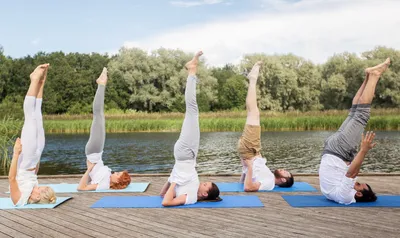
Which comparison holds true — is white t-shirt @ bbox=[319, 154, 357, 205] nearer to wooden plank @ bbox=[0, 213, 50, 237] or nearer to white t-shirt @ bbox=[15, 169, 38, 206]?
wooden plank @ bbox=[0, 213, 50, 237]

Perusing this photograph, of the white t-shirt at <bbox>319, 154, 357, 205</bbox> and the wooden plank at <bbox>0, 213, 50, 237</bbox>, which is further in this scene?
the white t-shirt at <bbox>319, 154, 357, 205</bbox>

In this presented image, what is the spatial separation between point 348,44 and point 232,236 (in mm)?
42575

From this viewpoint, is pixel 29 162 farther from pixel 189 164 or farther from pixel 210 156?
pixel 210 156

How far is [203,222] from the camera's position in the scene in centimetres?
427

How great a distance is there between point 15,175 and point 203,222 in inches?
85.8

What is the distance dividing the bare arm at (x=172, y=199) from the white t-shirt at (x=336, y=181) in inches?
67.1

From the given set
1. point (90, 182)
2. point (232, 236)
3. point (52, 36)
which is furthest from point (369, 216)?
point (52, 36)

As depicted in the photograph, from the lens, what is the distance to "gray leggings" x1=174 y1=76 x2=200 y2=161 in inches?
199

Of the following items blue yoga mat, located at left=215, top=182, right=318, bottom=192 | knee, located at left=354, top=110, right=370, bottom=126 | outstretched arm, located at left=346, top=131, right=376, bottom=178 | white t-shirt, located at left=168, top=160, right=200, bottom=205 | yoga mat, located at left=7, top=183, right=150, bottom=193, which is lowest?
blue yoga mat, located at left=215, top=182, right=318, bottom=192

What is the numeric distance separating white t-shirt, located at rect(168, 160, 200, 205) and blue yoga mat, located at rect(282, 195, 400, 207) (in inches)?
45.0

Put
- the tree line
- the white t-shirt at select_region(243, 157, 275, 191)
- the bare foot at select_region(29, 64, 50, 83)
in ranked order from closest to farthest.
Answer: the bare foot at select_region(29, 64, 50, 83) < the white t-shirt at select_region(243, 157, 275, 191) < the tree line

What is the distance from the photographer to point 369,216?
177 inches

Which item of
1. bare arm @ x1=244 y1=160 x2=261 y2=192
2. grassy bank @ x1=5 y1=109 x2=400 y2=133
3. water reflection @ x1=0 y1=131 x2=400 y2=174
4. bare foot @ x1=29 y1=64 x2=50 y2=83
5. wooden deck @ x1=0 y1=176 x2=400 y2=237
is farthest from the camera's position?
grassy bank @ x1=5 y1=109 x2=400 y2=133

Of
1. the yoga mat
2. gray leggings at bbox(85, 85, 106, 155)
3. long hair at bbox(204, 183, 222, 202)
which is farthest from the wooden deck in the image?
gray leggings at bbox(85, 85, 106, 155)
